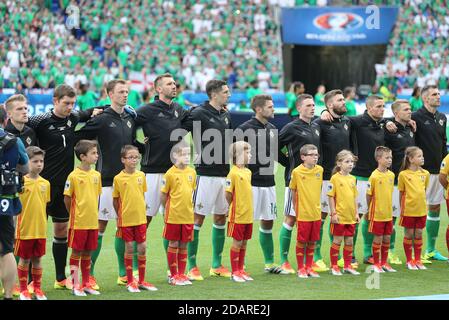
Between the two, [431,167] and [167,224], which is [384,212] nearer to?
[431,167]

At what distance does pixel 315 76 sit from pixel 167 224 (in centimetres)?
2701

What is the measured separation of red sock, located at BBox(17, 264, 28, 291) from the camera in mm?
8852

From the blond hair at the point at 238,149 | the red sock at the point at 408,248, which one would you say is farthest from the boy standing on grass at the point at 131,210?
the red sock at the point at 408,248

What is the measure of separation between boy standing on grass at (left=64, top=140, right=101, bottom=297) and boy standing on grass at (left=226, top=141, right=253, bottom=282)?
1.55 m

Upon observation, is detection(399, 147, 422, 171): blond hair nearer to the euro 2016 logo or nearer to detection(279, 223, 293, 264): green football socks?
detection(279, 223, 293, 264): green football socks

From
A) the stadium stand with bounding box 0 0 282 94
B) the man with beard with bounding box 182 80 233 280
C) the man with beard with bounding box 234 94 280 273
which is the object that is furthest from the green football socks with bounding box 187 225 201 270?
the stadium stand with bounding box 0 0 282 94

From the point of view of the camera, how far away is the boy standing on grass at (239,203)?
10078 mm

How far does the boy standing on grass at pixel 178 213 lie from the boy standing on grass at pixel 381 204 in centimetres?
211

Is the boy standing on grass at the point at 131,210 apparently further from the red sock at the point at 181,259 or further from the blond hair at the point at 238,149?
the blond hair at the point at 238,149

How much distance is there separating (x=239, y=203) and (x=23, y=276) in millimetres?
2385

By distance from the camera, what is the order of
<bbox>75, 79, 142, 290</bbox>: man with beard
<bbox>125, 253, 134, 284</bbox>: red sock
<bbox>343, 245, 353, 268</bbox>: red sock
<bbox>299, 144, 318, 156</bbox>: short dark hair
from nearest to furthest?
<bbox>125, 253, 134, 284</bbox>: red sock → <bbox>75, 79, 142, 290</bbox>: man with beard → <bbox>299, 144, 318, 156</bbox>: short dark hair → <bbox>343, 245, 353, 268</bbox>: red sock

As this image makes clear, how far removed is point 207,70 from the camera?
104 feet

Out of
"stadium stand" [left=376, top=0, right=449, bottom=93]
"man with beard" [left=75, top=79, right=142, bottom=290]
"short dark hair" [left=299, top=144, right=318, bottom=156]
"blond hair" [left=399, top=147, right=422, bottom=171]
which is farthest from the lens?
"stadium stand" [left=376, top=0, right=449, bottom=93]

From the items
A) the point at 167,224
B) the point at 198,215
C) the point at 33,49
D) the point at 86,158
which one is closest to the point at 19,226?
the point at 86,158
